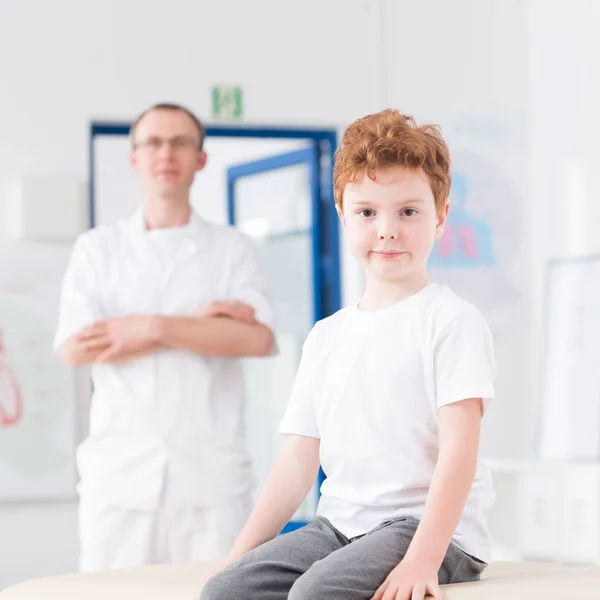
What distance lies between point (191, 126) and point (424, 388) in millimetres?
1620

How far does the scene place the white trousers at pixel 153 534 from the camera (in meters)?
2.88

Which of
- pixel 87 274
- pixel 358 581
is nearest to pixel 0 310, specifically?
pixel 87 274

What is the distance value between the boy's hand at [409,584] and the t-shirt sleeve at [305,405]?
356mm

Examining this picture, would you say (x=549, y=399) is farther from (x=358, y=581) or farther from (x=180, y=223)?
(x=358, y=581)

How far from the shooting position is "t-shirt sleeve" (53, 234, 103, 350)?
2.96m

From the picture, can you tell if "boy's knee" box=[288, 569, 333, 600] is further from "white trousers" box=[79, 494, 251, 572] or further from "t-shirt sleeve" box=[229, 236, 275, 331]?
"t-shirt sleeve" box=[229, 236, 275, 331]

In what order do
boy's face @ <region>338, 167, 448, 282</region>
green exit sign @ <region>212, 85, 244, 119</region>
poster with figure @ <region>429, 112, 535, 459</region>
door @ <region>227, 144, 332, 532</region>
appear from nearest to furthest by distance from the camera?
1. boy's face @ <region>338, 167, 448, 282</region>
2. green exit sign @ <region>212, 85, 244, 119</region>
3. door @ <region>227, 144, 332, 532</region>
4. poster with figure @ <region>429, 112, 535, 459</region>

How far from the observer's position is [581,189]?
4605 millimetres

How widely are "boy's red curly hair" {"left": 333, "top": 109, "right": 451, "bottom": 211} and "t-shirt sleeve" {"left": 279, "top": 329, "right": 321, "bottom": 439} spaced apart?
277mm

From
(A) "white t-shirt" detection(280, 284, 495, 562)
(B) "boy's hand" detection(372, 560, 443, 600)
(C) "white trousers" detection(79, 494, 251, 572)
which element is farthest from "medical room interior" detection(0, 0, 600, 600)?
(B) "boy's hand" detection(372, 560, 443, 600)

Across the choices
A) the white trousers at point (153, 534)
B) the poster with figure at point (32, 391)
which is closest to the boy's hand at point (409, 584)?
the white trousers at point (153, 534)

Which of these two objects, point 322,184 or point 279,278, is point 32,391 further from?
point 322,184

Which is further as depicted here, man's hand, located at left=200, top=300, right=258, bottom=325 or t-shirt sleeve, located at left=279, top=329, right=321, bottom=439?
man's hand, located at left=200, top=300, right=258, bottom=325

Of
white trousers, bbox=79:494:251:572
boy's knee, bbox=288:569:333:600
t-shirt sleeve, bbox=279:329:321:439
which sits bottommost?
white trousers, bbox=79:494:251:572
